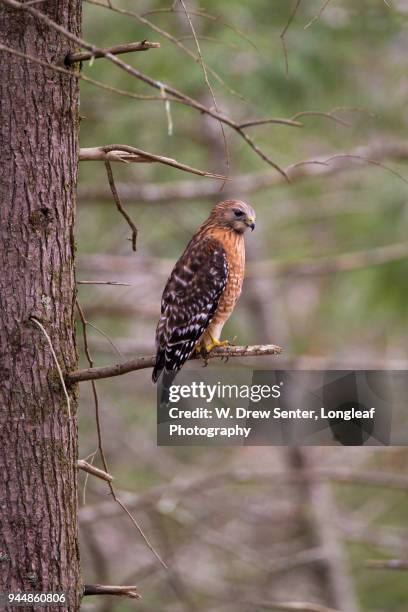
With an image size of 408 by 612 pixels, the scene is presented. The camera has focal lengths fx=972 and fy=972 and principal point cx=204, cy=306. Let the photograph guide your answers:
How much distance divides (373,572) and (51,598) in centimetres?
973

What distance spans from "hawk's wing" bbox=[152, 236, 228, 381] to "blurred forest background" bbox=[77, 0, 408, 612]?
204 centimetres

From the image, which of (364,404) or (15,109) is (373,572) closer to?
(364,404)

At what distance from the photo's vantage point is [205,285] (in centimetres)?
439

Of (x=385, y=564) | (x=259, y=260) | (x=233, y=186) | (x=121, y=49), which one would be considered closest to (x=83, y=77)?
(x=121, y=49)

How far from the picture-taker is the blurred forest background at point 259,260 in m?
7.88

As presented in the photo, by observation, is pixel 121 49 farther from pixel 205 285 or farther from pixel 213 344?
pixel 213 344

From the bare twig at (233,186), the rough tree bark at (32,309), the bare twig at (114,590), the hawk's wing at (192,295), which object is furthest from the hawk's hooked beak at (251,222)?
the bare twig at (233,186)

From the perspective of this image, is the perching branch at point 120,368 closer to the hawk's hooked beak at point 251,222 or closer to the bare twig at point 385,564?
the hawk's hooked beak at point 251,222

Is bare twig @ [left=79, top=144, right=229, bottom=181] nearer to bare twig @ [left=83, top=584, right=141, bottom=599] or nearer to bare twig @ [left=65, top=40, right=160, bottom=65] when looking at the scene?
bare twig @ [left=65, top=40, right=160, bottom=65]

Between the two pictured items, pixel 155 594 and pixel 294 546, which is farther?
pixel 155 594

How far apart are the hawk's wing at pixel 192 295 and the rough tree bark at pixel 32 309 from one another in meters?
1.13

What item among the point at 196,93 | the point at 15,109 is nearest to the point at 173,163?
the point at 15,109

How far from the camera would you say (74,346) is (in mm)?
3123

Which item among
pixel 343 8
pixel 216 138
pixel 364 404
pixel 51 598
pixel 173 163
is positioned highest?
pixel 343 8
